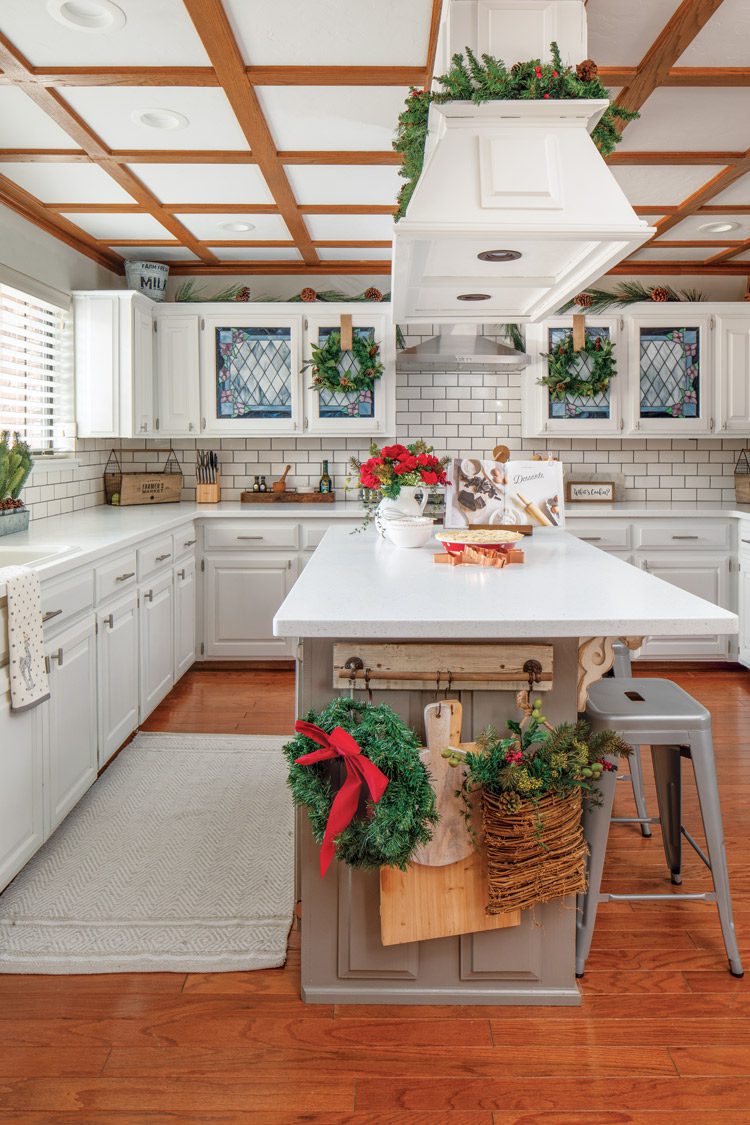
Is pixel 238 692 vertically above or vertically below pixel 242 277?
below

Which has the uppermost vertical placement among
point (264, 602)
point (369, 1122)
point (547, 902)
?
point (264, 602)

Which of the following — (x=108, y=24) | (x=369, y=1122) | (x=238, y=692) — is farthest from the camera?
(x=238, y=692)

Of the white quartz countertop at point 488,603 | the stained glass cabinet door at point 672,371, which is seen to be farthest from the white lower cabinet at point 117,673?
the stained glass cabinet door at point 672,371

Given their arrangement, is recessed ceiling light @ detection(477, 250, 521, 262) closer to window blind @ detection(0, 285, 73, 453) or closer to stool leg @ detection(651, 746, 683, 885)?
stool leg @ detection(651, 746, 683, 885)

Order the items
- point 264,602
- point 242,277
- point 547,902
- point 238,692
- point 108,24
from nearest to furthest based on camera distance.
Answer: point 547,902 → point 108,24 → point 238,692 → point 264,602 → point 242,277

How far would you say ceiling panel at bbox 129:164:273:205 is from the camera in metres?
3.74

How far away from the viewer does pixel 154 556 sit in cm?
421

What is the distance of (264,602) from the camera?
5.29m

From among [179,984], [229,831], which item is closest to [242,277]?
[229,831]

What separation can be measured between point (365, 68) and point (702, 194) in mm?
2068

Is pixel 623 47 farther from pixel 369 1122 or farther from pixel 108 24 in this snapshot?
pixel 369 1122

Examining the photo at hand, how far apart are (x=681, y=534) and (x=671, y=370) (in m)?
1.07

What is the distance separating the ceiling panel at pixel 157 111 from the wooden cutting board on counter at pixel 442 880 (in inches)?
94.3

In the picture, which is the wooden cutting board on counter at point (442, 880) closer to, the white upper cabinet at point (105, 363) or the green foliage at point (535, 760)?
the green foliage at point (535, 760)
